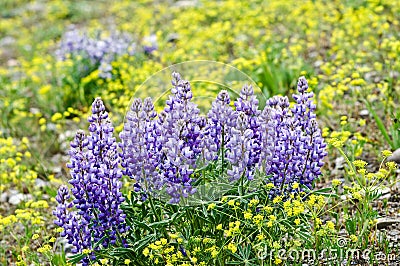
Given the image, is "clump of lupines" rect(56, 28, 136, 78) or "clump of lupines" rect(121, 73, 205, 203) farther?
"clump of lupines" rect(56, 28, 136, 78)

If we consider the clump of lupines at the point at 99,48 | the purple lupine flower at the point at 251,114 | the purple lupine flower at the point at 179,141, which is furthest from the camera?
the clump of lupines at the point at 99,48

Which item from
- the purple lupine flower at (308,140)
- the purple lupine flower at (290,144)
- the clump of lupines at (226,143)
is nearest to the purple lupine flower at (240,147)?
the clump of lupines at (226,143)

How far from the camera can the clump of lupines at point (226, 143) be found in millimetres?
2723

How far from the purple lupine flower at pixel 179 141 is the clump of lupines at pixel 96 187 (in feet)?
0.78

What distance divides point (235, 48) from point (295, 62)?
3.10ft

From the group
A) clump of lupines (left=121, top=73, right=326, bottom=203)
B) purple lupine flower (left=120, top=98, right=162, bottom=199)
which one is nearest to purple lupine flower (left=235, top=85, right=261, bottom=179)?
clump of lupines (left=121, top=73, right=326, bottom=203)

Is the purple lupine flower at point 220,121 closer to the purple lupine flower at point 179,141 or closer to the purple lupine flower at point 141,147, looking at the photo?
the purple lupine flower at point 179,141

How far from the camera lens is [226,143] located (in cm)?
287

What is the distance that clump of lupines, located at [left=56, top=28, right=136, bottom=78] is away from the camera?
5664 mm

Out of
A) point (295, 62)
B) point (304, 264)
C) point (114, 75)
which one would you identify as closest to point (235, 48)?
point (295, 62)

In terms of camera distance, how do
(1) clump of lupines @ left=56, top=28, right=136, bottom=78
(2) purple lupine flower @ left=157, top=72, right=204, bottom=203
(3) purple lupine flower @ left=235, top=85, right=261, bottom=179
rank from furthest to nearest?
(1) clump of lupines @ left=56, top=28, right=136, bottom=78 → (3) purple lupine flower @ left=235, top=85, right=261, bottom=179 → (2) purple lupine flower @ left=157, top=72, right=204, bottom=203

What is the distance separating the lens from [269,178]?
290cm

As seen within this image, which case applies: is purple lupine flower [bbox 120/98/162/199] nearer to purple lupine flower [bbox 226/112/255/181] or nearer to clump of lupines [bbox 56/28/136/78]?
purple lupine flower [bbox 226/112/255/181]

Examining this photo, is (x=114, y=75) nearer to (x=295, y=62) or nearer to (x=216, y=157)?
(x=295, y=62)
